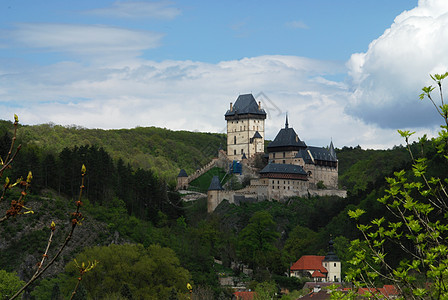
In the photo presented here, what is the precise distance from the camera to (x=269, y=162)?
120 meters

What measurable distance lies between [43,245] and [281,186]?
49871 millimetres

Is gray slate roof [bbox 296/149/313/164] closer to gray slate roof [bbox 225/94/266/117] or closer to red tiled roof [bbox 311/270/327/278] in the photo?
gray slate roof [bbox 225/94/266/117]

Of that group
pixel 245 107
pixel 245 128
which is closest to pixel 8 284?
Answer: pixel 245 128

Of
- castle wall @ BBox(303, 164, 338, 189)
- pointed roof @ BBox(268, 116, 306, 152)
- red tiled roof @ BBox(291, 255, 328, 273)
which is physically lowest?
red tiled roof @ BBox(291, 255, 328, 273)

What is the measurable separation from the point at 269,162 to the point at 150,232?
41.2 meters

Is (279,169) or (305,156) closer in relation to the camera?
(279,169)

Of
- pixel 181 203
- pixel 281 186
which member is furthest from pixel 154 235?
pixel 281 186

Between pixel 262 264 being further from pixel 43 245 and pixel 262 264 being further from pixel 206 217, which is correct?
pixel 43 245

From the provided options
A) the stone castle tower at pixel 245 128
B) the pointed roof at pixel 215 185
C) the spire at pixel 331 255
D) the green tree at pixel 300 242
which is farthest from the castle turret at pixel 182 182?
the spire at pixel 331 255

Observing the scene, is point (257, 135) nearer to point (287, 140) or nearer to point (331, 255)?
point (287, 140)

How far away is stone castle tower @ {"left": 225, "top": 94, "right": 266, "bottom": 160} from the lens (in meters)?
129

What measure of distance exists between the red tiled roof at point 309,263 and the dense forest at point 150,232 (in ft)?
5.90

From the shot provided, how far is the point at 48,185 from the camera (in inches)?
3364

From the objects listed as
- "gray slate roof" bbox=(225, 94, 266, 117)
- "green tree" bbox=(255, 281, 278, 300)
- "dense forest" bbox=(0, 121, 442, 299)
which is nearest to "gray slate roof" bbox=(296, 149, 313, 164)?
"dense forest" bbox=(0, 121, 442, 299)
